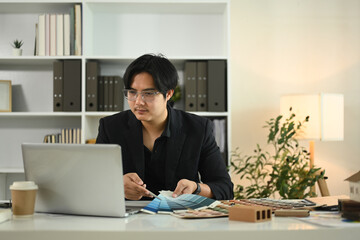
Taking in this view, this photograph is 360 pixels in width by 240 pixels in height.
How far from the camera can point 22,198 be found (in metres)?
Answer: 1.35

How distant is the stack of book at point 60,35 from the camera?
328 centimetres

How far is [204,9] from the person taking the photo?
11.4ft

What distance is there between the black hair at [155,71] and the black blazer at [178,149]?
19 cm

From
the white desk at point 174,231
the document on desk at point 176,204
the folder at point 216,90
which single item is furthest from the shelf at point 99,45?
the white desk at point 174,231

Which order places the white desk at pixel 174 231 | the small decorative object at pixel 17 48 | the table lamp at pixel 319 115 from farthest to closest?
the small decorative object at pixel 17 48 < the table lamp at pixel 319 115 < the white desk at pixel 174 231

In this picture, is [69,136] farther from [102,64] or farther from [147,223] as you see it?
[147,223]

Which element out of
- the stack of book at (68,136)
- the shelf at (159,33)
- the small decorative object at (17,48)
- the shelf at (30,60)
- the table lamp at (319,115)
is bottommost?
the stack of book at (68,136)

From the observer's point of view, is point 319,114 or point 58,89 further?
point 58,89

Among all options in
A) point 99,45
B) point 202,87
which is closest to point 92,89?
point 99,45

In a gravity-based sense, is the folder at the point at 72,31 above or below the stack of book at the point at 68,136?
above

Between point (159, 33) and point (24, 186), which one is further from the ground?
point (159, 33)

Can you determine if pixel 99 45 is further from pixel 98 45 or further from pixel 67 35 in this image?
pixel 67 35

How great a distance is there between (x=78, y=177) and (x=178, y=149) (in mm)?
795

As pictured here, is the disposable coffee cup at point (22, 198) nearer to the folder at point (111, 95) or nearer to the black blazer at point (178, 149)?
the black blazer at point (178, 149)
